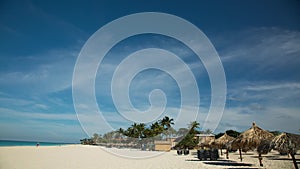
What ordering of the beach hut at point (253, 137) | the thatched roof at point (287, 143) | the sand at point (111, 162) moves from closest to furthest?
1. the thatched roof at point (287, 143)
2. the sand at point (111, 162)
3. the beach hut at point (253, 137)

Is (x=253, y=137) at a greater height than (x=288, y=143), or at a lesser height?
greater

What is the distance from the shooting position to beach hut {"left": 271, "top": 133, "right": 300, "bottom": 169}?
8391 millimetres

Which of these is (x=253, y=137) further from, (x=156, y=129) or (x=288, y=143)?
(x=156, y=129)

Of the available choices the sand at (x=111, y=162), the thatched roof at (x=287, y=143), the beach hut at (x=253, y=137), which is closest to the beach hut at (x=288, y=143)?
the thatched roof at (x=287, y=143)

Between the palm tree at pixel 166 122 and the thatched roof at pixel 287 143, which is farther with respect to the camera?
the palm tree at pixel 166 122

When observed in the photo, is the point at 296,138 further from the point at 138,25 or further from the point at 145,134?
the point at 145,134

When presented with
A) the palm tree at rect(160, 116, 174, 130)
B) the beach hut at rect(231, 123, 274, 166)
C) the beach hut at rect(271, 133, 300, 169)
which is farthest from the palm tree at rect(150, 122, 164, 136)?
the beach hut at rect(271, 133, 300, 169)

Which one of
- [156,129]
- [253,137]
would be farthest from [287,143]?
[156,129]

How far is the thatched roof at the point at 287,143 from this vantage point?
27.5ft

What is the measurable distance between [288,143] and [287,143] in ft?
0.12

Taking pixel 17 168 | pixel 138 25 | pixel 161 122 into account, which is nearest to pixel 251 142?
pixel 138 25

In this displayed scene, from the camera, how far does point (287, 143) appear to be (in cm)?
852

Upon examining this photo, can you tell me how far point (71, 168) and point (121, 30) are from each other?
6.99 meters

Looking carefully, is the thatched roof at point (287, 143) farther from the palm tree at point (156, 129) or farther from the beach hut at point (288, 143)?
the palm tree at point (156, 129)
